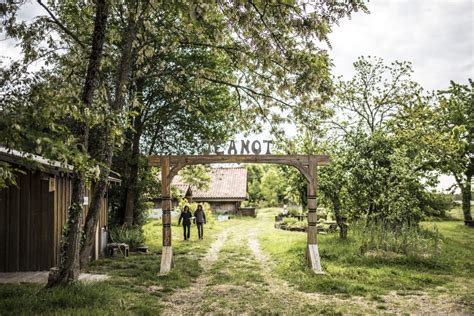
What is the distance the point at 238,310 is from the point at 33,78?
5.17 meters

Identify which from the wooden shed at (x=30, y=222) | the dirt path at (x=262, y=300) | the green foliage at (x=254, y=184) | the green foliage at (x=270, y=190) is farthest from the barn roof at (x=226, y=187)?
the dirt path at (x=262, y=300)

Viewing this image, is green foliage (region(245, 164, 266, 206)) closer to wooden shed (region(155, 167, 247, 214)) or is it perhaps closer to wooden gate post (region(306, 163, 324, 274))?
wooden shed (region(155, 167, 247, 214))

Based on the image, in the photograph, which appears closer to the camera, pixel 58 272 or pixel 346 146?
pixel 58 272

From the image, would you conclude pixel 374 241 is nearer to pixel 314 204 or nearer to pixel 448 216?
pixel 314 204

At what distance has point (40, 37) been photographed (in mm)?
9352

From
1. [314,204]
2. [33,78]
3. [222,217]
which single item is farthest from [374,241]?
[222,217]

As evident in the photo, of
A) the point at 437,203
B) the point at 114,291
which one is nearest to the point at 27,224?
the point at 114,291

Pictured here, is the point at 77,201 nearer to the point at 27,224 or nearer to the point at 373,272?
the point at 27,224

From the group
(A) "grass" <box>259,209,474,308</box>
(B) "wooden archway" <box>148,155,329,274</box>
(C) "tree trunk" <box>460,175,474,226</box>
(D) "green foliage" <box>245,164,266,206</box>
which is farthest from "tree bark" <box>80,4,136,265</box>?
(D) "green foliage" <box>245,164,266,206</box>

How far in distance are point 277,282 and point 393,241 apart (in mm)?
4737

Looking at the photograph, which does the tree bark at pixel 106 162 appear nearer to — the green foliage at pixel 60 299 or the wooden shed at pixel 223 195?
the green foliage at pixel 60 299

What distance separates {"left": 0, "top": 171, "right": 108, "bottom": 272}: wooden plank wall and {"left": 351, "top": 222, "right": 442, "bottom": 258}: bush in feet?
28.9

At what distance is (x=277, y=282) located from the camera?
391 inches

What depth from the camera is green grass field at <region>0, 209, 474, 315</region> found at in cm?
692
